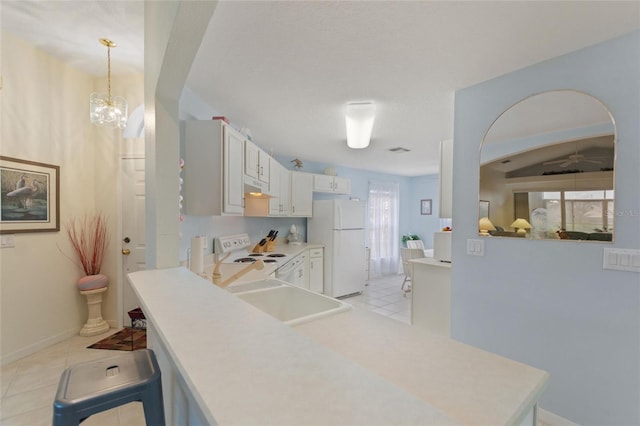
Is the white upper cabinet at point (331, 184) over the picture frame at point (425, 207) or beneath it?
over

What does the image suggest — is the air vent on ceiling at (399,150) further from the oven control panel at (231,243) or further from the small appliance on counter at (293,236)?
the oven control panel at (231,243)

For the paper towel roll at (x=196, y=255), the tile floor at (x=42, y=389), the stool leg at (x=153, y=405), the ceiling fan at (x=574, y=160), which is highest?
the ceiling fan at (x=574, y=160)

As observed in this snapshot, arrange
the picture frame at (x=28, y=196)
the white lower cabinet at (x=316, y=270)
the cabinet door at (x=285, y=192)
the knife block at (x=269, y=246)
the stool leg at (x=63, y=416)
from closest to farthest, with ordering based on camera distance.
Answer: the stool leg at (x=63, y=416), the picture frame at (x=28, y=196), the knife block at (x=269, y=246), the cabinet door at (x=285, y=192), the white lower cabinet at (x=316, y=270)

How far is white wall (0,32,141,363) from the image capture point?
91.9 inches

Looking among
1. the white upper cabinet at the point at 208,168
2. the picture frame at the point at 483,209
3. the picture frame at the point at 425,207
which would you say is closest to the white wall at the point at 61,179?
the white upper cabinet at the point at 208,168

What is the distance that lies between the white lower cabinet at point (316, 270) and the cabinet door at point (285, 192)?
779 mm

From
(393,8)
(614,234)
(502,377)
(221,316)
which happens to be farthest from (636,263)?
(221,316)

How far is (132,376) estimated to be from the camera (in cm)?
91

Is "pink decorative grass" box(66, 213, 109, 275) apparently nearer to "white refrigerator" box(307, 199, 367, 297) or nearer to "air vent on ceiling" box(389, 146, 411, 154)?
"white refrigerator" box(307, 199, 367, 297)

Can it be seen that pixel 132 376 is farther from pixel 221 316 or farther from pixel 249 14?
pixel 249 14

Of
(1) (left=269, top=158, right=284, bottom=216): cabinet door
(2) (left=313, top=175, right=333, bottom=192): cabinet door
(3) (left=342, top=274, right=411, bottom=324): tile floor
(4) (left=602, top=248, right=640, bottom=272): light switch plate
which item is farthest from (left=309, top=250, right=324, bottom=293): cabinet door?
(4) (left=602, top=248, right=640, bottom=272): light switch plate

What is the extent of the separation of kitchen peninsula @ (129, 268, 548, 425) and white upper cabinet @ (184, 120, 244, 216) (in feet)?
3.74

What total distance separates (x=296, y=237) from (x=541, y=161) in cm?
360

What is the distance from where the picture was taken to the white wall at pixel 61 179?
7.66 feet
